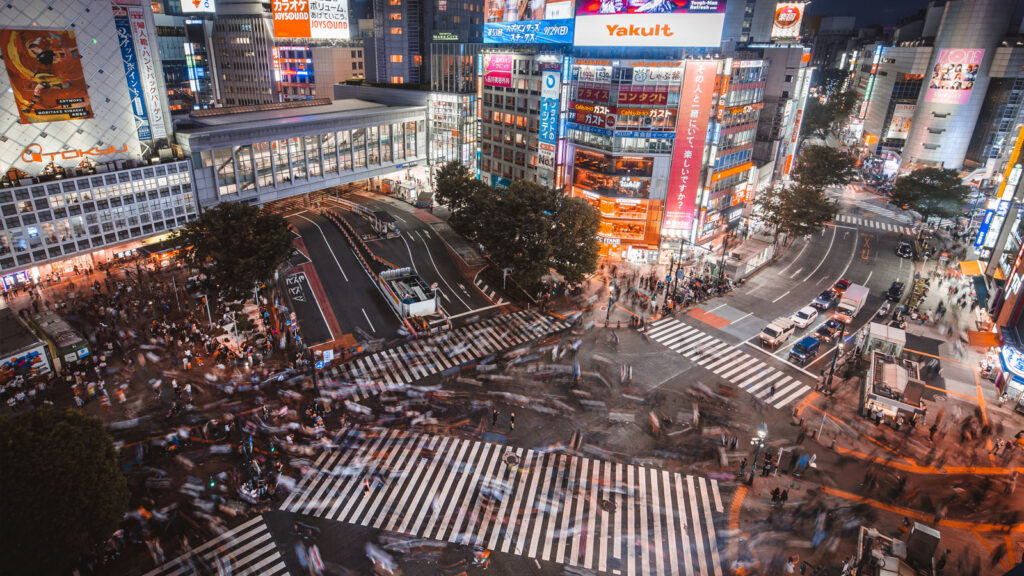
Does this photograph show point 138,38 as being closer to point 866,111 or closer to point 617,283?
point 617,283

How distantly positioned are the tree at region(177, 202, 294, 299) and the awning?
79521 millimetres

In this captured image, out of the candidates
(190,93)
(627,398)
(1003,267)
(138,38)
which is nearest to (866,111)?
(1003,267)

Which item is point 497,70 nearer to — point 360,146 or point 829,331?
point 360,146

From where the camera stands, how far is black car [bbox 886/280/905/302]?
6172cm

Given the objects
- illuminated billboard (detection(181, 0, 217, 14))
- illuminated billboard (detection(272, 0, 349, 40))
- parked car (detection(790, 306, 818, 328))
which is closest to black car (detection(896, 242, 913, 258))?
parked car (detection(790, 306, 818, 328))

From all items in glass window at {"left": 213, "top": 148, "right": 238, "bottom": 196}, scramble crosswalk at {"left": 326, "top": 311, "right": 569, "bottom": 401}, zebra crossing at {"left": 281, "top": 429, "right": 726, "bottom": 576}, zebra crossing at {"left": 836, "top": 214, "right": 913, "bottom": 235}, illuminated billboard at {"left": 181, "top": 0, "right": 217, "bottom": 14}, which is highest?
illuminated billboard at {"left": 181, "top": 0, "right": 217, "bottom": 14}

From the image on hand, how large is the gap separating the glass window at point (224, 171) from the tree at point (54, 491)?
162 ft

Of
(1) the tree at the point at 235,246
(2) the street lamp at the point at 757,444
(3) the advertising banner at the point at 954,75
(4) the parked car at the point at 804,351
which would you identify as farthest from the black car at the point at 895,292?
(1) the tree at the point at 235,246

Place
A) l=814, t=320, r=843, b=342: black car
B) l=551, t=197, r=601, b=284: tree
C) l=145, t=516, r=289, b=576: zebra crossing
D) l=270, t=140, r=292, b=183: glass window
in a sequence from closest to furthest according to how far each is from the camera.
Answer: l=145, t=516, r=289, b=576: zebra crossing
l=814, t=320, r=843, b=342: black car
l=551, t=197, r=601, b=284: tree
l=270, t=140, r=292, b=183: glass window

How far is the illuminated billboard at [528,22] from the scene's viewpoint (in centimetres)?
7356

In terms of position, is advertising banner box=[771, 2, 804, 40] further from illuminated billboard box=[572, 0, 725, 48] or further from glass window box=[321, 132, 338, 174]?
glass window box=[321, 132, 338, 174]

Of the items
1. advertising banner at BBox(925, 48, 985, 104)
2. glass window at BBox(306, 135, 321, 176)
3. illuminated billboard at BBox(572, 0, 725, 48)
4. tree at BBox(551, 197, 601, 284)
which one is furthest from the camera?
advertising banner at BBox(925, 48, 985, 104)

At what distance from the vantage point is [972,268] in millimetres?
63594

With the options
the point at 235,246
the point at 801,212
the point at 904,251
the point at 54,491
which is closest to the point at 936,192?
the point at 904,251
